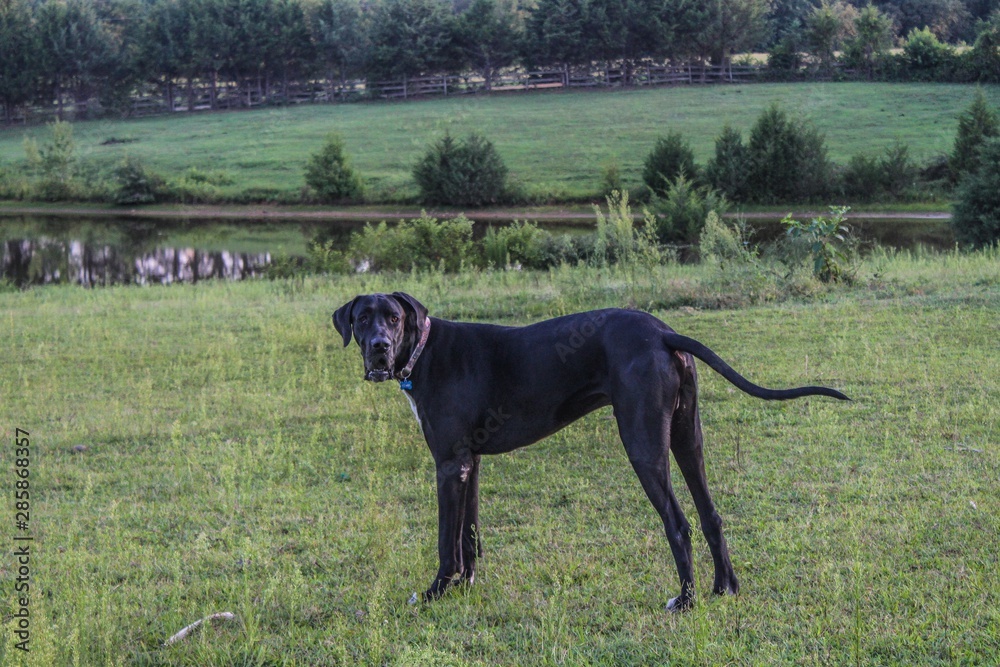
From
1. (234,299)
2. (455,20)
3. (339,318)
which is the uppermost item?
(455,20)

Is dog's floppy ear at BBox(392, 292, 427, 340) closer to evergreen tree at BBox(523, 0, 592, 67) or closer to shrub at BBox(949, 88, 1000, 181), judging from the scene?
shrub at BBox(949, 88, 1000, 181)

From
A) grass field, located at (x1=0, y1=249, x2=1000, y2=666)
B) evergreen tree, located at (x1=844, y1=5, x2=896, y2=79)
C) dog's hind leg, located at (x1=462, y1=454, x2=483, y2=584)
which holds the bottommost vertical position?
grass field, located at (x1=0, y1=249, x2=1000, y2=666)

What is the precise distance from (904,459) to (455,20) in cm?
7157

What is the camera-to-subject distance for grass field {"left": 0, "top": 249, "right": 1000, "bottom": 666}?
5.14 m

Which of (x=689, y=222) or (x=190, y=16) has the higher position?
(x=190, y=16)

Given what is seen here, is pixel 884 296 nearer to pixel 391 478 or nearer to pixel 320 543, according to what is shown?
Result: pixel 391 478

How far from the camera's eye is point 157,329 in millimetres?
14898

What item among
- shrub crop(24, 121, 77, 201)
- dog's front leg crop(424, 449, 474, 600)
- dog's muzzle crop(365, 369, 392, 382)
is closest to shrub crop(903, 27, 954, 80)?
shrub crop(24, 121, 77, 201)

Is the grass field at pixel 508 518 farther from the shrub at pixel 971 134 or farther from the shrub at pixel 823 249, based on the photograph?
the shrub at pixel 971 134

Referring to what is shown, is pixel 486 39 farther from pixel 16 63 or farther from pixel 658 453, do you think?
pixel 658 453

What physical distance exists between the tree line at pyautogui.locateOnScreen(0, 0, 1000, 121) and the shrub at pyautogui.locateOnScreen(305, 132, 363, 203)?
3030cm

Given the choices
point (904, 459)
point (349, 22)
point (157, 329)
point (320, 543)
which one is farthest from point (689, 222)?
point (349, 22)

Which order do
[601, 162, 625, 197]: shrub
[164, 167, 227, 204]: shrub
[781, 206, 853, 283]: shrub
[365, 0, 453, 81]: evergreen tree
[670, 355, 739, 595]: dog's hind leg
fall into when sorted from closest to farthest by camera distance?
[670, 355, 739, 595]: dog's hind leg, [781, 206, 853, 283]: shrub, [601, 162, 625, 197]: shrub, [164, 167, 227, 204]: shrub, [365, 0, 453, 81]: evergreen tree

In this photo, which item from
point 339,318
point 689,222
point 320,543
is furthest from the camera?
point 689,222
